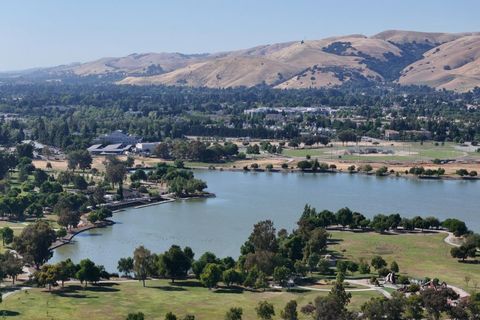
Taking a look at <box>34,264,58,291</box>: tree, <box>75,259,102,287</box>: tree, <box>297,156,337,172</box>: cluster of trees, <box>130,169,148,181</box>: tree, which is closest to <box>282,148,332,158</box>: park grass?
<box>297,156,337,172</box>: cluster of trees

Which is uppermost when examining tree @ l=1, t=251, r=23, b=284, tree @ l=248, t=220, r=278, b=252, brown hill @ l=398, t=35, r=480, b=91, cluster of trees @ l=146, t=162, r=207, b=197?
brown hill @ l=398, t=35, r=480, b=91

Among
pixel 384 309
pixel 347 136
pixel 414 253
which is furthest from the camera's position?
pixel 347 136

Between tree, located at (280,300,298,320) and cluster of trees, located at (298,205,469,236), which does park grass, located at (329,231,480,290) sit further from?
tree, located at (280,300,298,320)

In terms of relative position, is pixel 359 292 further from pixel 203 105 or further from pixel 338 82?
pixel 338 82

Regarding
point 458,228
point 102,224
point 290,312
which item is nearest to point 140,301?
point 290,312

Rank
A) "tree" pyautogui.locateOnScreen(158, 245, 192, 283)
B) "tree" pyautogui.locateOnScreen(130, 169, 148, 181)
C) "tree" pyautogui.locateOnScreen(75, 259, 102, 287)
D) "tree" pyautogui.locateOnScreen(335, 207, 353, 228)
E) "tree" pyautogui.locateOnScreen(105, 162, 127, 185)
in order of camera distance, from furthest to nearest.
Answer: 1. "tree" pyautogui.locateOnScreen(130, 169, 148, 181)
2. "tree" pyautogui.locateOnScreen(105, 162, 127, 185)
3. "tree" pyautogui.locateOnScreen(335, 207, 353, 228)
4. "tree" pyautogui.locateOnScreen(158, 245, 192, 283)
5. "tree" pyautogui.locateOnScreen(75, 259, 102, 287)

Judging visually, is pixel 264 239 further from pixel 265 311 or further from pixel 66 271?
pixel 265 311
